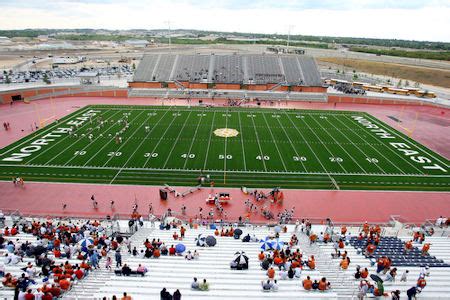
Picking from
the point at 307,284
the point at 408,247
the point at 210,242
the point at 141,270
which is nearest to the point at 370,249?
the point at 408,247

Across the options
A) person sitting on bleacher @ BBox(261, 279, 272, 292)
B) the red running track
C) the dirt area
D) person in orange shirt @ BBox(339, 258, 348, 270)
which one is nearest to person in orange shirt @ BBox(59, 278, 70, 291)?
person sitting on bleacher @ BBox(261, 279, 272, 292)

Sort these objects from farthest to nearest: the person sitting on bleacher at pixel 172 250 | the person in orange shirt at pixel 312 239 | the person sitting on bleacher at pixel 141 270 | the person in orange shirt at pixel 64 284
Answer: the person in orange shirt at pixel 312 239
the person sitting on bleacher at pixel 172 250
the person sitting on bleacher at pixel 141 270
the person in orange shirt at pixel 64 284

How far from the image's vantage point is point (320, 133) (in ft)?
122

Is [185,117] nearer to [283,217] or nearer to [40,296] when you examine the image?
[283,217]

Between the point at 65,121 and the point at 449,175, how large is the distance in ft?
135

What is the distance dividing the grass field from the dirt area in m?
46.3

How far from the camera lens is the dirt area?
75.8 metres

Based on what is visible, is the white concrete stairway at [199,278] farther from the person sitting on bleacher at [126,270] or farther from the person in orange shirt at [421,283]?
the person in orange shirt at [421,283]

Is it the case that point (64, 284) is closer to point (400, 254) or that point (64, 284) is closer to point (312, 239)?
point (312, 239)

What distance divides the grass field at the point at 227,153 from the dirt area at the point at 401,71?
46271 millimetres

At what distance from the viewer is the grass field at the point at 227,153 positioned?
86.3ft

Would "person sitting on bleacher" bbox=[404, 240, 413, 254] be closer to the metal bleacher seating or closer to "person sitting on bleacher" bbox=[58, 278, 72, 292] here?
the metal bleacher seating

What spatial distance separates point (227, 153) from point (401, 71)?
243ft

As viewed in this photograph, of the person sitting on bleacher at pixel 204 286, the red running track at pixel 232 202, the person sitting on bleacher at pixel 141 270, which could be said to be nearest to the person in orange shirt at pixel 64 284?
the person sitting on bleacher at pixel 141 270
